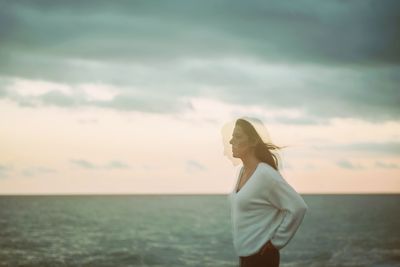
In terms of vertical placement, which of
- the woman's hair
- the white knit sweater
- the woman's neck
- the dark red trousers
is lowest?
the dark red trousers

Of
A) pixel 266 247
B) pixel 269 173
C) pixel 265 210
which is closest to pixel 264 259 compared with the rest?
pixel 266 247

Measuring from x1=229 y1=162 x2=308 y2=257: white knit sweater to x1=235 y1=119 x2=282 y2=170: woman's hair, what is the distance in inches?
1.8

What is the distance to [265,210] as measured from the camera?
12.9 feet

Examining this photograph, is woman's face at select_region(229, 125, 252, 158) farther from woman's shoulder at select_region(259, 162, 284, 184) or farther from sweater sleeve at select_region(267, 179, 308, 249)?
sweater sleeve at select_region(267, 179, 308, 249)

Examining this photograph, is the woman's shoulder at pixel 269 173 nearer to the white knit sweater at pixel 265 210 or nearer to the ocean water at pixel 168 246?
the white knit sweater at pixel 265 210

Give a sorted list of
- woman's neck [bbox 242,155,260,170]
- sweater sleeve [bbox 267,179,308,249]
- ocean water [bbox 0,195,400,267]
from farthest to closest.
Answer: ocean water [bbox 0,195,400,267]
woman's neck [bbox 242,155,260,170]
sweater sleeve [bbox 267,179,308,249]

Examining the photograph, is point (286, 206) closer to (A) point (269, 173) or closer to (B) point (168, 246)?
(A) point (269, 173)

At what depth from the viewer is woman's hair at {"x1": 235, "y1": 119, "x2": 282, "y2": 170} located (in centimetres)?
396

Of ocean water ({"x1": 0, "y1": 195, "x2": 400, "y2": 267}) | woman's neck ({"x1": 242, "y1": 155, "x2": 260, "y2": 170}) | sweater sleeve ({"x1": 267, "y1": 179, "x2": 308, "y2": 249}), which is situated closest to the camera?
sweater sleeve ({"x1": 267, "y1": 179, "x2": 308, "y2": 249})

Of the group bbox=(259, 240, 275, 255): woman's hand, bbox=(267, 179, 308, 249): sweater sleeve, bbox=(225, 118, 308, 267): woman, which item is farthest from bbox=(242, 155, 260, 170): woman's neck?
bbox=(259, 240, 275, 255): woman's hand

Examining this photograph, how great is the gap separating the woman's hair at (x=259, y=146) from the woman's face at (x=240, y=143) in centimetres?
2

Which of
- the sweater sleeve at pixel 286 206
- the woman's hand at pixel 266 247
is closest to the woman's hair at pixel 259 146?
the sweater sleeve at pixel 286 206

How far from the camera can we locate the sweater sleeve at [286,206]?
387 centimetres

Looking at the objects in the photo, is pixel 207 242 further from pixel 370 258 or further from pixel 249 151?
pixel 249 151
